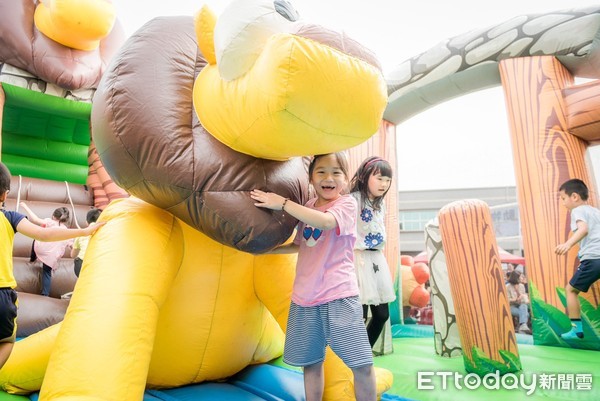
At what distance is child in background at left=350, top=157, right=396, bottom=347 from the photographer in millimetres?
Result: 2049

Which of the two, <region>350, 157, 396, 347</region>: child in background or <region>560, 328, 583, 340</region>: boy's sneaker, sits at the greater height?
<region>350, 157, 396, 347</region>: child in background

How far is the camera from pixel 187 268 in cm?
141

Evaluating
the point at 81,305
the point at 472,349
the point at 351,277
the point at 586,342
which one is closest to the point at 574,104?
the point at 586,342

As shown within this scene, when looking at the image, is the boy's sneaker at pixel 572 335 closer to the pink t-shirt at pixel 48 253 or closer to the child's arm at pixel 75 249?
the child's arm at pixel 75 249

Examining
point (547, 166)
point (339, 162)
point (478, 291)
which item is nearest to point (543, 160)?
point (547, 166)

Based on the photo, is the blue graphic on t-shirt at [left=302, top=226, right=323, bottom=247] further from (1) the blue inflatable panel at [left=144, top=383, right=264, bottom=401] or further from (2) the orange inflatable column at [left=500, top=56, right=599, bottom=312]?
(2) the orange inflatable column at [left=500, top=56, right=599, bottom=312]

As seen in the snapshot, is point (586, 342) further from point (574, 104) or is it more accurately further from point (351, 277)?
point (351, 277)

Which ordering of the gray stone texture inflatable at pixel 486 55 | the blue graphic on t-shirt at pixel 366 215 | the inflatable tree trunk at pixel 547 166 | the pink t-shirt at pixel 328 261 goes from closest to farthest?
the pink t-shirt at pixel 328 261 < the blue graphic on t-shirt at pixel 366 215 < the inflatable tree trunk at pixel 547 166 < the gray stone texture inflatable at pixel 486 55

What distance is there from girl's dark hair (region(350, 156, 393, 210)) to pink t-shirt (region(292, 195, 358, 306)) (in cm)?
60

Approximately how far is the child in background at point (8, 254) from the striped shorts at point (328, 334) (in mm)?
741

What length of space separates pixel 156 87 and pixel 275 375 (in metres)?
1.08

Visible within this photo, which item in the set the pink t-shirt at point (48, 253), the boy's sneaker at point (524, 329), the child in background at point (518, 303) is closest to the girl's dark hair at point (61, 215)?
the pink t-shirt at point (48, 253)

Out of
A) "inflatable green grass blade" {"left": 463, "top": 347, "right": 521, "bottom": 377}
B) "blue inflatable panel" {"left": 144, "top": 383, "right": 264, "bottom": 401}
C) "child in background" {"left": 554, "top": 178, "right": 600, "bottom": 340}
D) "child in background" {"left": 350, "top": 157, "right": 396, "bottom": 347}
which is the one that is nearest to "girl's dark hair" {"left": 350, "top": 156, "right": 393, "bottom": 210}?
"child in background" {"left": 350, "top": 157, "right": 396, "bottom": 347}

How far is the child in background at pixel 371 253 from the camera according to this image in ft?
6.72
